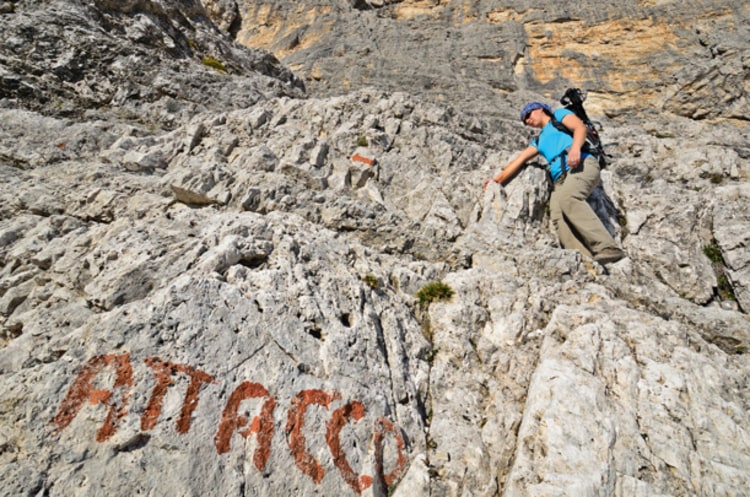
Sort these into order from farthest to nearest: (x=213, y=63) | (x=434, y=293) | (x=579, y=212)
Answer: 1. (x=213, y=63)
2. (x=579, y=212)
3. (x=434, y=293)

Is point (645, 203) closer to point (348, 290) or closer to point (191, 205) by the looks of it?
point (348, 290)

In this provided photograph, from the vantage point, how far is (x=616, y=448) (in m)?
5.13

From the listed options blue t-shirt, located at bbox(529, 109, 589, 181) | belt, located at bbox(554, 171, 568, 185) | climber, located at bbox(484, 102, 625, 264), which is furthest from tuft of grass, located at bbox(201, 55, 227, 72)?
belt, located at bbox(554, 171, 568, 185)

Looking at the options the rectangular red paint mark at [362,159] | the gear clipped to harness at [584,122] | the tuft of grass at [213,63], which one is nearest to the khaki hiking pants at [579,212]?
the gear clipped to harness at [584,122]

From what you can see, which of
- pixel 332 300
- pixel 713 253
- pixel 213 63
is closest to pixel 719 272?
pixel 713 253

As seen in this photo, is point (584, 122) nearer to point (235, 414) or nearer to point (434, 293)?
point (434, 293)

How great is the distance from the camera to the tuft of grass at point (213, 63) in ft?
59.7

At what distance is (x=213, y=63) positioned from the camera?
1845 cm

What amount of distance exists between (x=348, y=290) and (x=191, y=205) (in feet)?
14.6

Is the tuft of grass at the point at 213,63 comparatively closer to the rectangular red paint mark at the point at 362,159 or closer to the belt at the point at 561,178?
the rectangular red paint mark at the point at 362,159

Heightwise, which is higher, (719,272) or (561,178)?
(561,178)

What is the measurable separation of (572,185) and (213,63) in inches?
664

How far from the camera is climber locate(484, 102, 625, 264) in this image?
8.84 meters

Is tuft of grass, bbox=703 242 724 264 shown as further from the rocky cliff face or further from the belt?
the belt
